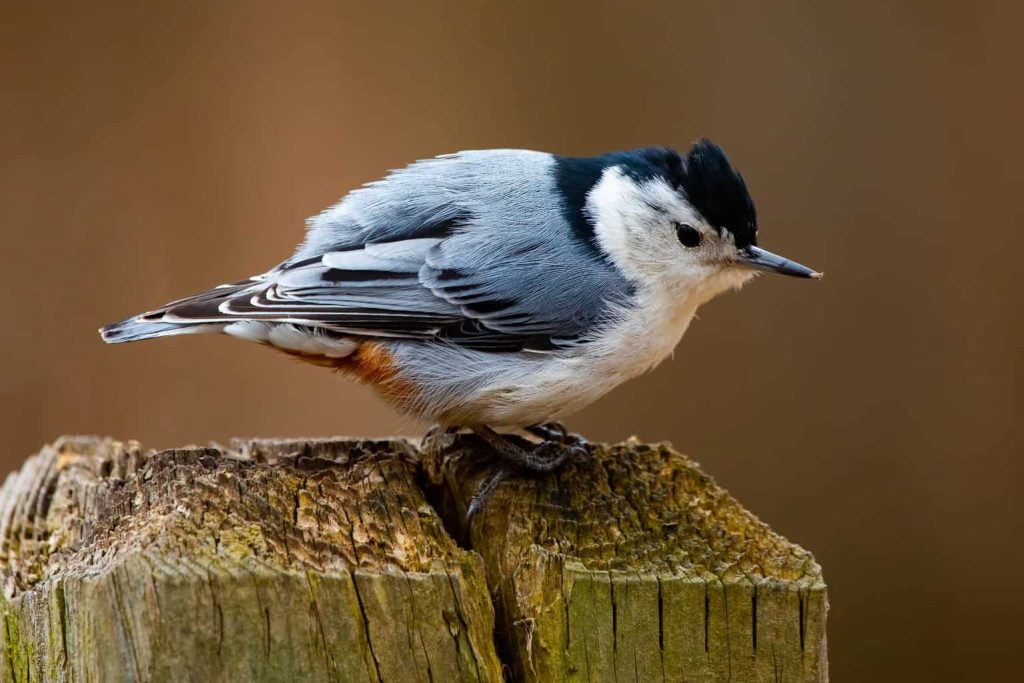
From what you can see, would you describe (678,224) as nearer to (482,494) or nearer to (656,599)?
(482,494)

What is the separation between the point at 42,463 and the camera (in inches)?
98.3

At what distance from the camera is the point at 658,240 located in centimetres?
280

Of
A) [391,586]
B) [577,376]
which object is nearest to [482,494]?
[391,586]

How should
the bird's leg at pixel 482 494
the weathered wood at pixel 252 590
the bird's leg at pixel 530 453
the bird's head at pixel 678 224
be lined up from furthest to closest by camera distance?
the bird's head at pixel 678 224
the bird's leg at pixel 530 453
the bird's leg at pixel 482 494
the weathered wood at pixel 252 590

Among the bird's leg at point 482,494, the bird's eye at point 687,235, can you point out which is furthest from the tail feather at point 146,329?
the bird's eye at point 687,235

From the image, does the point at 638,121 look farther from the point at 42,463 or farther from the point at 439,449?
the point at 42,463

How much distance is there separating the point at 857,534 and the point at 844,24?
2099 mm

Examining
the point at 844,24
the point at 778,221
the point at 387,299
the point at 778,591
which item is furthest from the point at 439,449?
the point at 844,24

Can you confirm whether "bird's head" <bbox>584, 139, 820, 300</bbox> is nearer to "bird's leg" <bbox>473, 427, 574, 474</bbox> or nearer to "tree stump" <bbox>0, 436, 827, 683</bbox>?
"bird's leg" <bbox>473, 427, 574, 474</bbox>

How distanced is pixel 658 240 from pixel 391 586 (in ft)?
5.01

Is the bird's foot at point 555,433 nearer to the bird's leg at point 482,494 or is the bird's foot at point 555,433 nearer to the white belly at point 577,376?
the white belly at point 577,376

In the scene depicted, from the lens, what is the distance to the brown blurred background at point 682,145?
14.7 ft

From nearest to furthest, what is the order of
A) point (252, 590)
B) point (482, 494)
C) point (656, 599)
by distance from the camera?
point (252, 590) → point (656, 599) → point (482, 494)

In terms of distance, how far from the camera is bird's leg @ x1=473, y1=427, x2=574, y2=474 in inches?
89.6
